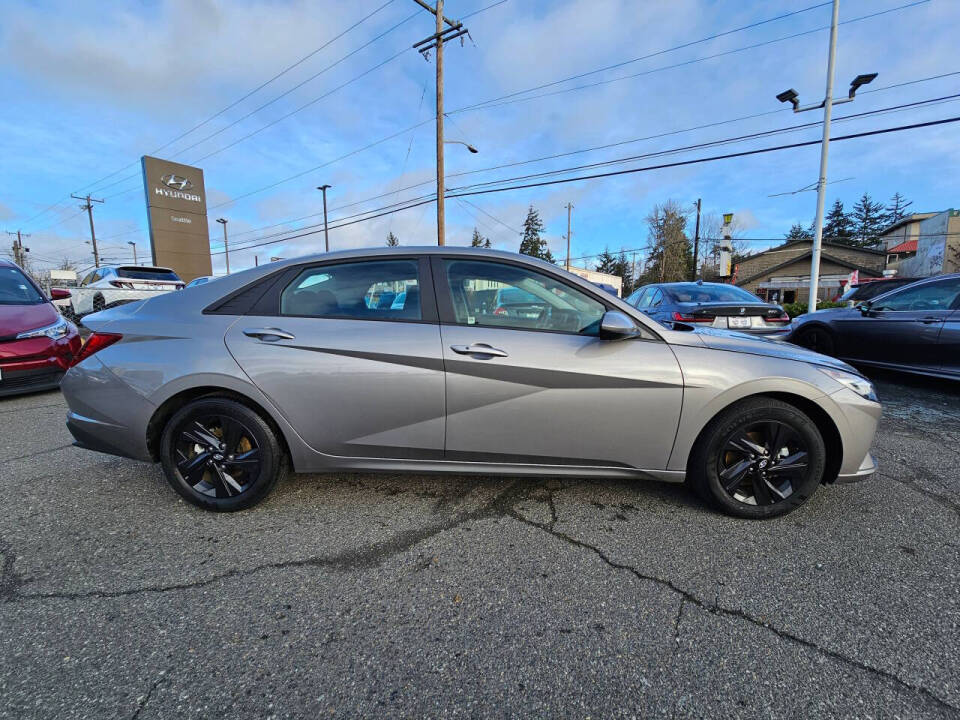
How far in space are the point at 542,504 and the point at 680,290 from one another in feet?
16.1

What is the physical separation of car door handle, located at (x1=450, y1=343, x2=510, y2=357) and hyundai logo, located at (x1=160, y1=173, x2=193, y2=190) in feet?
88.9

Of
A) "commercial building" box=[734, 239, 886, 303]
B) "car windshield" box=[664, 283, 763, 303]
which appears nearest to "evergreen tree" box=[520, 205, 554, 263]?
"commercial building" box=[734, 239, 886, 303]

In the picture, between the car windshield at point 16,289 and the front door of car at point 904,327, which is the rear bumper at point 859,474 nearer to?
the front door of car at point 904,327

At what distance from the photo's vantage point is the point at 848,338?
19.3 ft

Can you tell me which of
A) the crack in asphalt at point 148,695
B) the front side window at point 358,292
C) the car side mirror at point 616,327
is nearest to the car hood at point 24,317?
the front side window at point 358,292

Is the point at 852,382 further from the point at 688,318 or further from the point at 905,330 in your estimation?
the point at 905,330

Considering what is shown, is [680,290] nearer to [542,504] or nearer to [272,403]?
[542,504]

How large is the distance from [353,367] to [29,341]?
4852 mm

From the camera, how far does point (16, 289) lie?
17.9 feet

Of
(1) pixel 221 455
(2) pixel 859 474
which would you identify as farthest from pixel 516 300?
(2) pixel 859 474

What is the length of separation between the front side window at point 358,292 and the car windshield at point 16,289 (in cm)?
512

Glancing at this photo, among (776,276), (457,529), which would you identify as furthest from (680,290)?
(776,276)

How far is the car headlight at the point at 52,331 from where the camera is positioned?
4.80m

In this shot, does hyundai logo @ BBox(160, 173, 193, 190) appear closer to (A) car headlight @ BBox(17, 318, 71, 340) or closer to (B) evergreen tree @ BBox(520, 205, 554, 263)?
(A) car headlight @ BBox(17, 318, 71, 340)
